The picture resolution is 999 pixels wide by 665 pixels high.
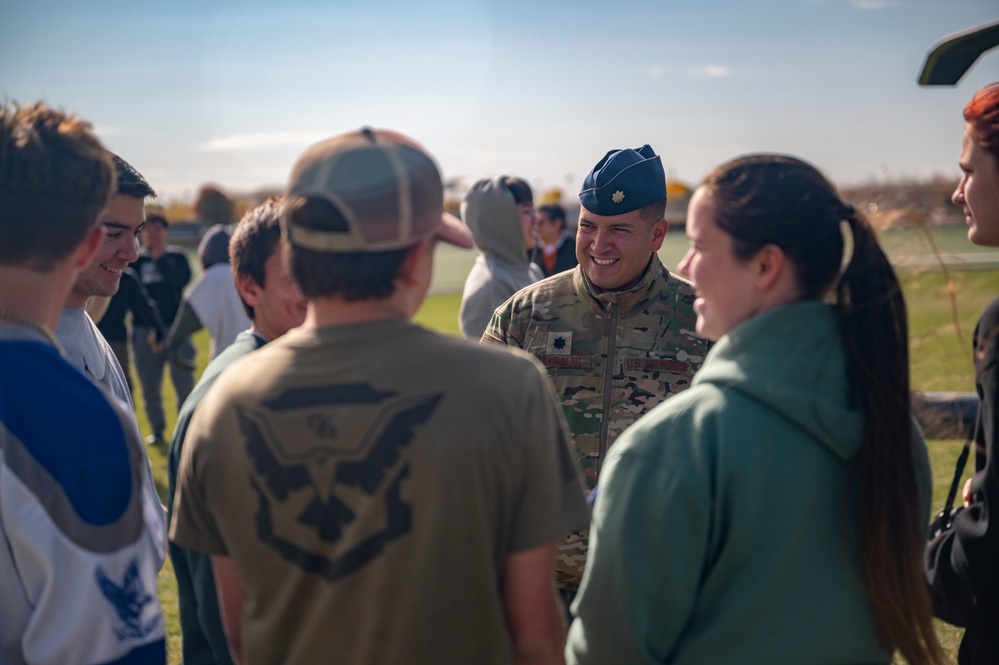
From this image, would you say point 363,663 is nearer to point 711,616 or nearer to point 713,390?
point 711,616

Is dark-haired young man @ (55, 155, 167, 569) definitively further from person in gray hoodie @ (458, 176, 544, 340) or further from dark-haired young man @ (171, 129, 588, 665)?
person in gray hoodie @ (458, 176, 544, 340)

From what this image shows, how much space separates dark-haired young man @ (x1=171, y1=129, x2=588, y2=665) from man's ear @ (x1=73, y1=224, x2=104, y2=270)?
0.48 metres

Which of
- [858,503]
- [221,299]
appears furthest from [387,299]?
[221,299]

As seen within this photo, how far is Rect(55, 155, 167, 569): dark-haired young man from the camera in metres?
3.16

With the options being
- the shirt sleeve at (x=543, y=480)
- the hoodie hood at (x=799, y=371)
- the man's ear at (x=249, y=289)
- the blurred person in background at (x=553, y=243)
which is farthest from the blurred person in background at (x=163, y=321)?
the hoodie hood at (x=799, y=371)

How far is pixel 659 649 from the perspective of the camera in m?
1.88

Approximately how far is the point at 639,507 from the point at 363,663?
2.14ft

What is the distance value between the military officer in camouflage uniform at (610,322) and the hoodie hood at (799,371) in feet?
5.38

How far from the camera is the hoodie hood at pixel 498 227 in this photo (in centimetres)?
614

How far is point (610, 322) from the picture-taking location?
363 cm

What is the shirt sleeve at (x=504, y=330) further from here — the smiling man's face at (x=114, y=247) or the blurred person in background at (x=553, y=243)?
the blurred person in background at (x=553, y=243)

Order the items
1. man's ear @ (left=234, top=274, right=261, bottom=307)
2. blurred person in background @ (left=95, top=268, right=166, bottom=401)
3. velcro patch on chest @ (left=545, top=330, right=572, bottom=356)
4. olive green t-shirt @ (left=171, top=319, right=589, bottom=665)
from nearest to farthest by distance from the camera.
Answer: olive green t-shirt @ (left=171, top=319, right=589, bottom=665), man's ear @ (left=234, top=274, right=261, bottom=307), velcro patch on chest @ (left=545, top=330, right=572, bottom=356), blurred person in background @ (left=95, top=268, right=166, bottom=401)

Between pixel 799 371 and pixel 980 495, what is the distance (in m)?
0.77

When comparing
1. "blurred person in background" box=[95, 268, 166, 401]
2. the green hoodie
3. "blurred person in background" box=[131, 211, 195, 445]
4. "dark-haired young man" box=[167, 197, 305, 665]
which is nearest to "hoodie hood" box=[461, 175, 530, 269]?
"dark-haired young man" box=[167, 197, 305, 665]
